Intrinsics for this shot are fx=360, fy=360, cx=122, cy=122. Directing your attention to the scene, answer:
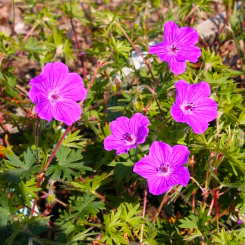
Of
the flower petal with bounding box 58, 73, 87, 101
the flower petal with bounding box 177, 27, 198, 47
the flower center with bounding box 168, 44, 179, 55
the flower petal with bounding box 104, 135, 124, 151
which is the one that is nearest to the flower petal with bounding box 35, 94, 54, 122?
the flower petal with bounding box 58, 73, 87, 101

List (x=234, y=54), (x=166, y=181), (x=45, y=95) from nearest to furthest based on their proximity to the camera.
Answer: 1. (x=166, y=181)
2. (x=45, y=95)
3. (x=234, y=54)

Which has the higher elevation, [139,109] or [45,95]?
[45,95]

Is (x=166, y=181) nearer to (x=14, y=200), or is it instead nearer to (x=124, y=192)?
(x=124, y=192)

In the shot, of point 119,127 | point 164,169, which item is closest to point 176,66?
point 119,127

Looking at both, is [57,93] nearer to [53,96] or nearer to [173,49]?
[53,96]

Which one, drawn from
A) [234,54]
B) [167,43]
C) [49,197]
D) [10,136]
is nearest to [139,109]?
[167,43]

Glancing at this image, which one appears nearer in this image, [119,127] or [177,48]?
[119,127]

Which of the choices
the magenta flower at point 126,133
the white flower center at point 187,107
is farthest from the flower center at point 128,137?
the white flower center at point 187,107
